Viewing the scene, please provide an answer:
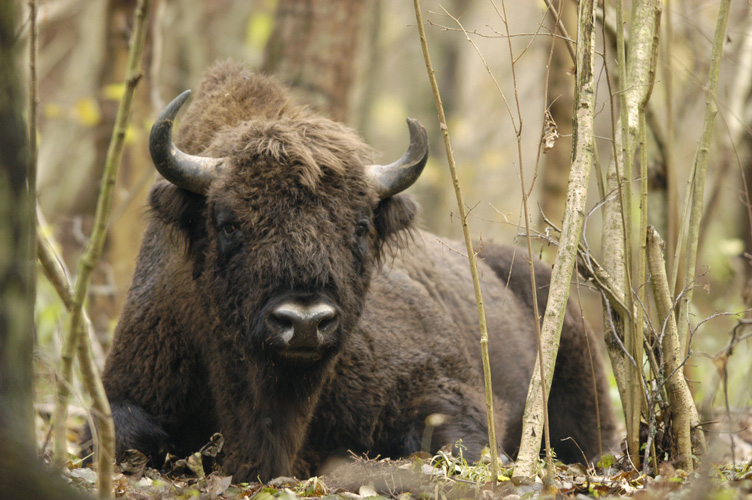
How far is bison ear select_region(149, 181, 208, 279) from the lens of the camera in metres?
5.13

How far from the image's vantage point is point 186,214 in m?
5.17

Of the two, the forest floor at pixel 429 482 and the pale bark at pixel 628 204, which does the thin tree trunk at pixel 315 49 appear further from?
the forest floor at pixel 429 482

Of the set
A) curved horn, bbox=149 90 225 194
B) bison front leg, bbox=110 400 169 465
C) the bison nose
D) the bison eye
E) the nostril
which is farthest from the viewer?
bison front leg, bbox=110 400 169 465

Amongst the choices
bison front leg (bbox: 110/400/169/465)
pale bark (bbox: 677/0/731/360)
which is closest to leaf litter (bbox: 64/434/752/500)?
bison front leg (bbox: 110/400/169/465)

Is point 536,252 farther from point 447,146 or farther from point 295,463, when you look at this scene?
point 447,146

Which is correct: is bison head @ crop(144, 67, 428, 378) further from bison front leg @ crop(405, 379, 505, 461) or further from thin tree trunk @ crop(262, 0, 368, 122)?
thin tree trunk @ crop(262, 0, 368, 122)

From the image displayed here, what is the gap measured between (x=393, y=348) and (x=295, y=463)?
1.17 metres

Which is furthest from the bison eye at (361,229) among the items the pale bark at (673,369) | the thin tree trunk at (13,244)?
the thin tree trunk at (13,244)

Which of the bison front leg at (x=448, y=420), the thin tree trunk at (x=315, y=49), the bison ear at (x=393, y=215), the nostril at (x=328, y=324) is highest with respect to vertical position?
the thin tree trunk at (x=315, y=49)

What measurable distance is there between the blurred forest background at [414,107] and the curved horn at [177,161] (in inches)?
35.6

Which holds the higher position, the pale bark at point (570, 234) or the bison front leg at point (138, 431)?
the pale bark at point (570, 234)

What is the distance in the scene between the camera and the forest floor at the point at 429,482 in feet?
11.7

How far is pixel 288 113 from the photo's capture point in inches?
230

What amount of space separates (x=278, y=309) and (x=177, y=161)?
132 centimetres
